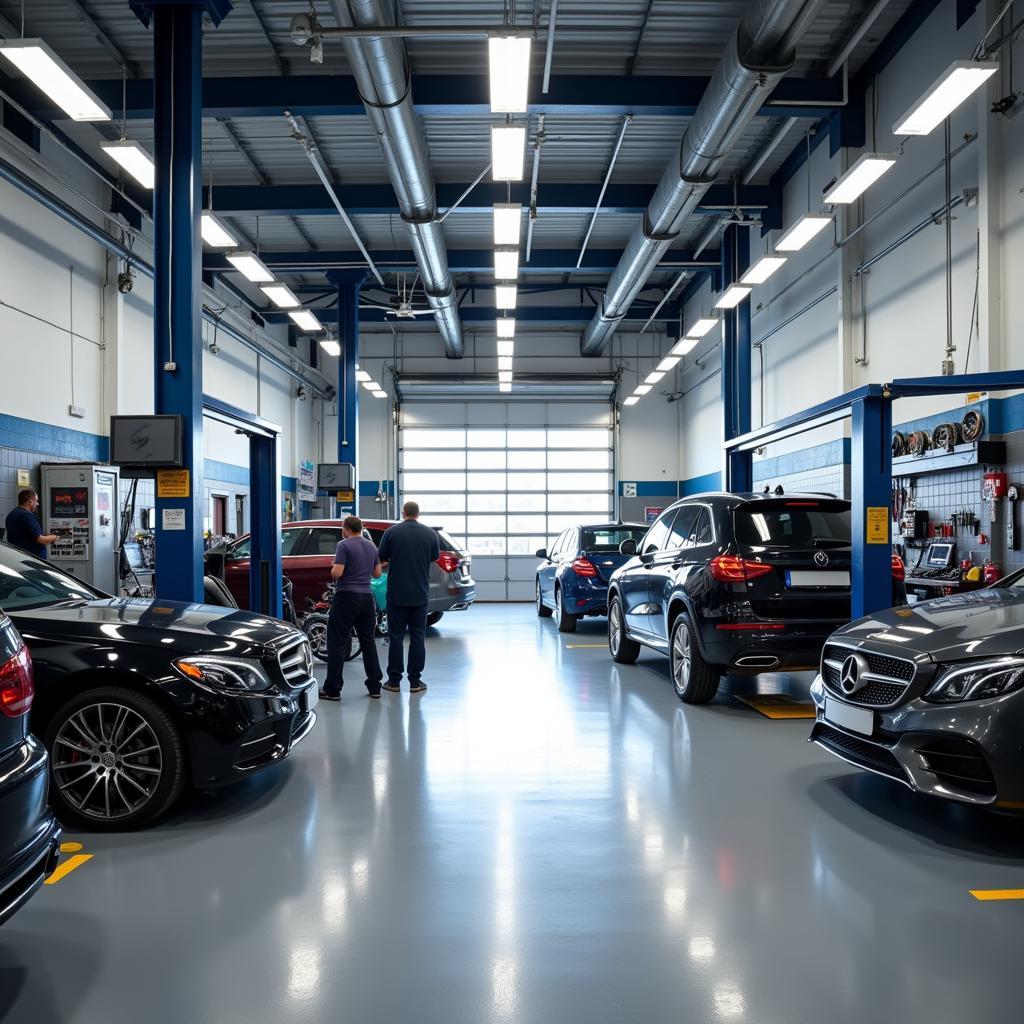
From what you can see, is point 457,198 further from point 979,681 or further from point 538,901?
point 538,901

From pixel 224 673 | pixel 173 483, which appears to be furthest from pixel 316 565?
pixel 224 673

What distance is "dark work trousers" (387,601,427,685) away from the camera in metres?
7.39

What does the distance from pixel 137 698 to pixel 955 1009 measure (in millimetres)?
3252

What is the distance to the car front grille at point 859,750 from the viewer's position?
366cm

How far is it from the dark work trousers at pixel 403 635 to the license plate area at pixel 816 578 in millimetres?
3059

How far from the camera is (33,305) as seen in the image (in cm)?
1051

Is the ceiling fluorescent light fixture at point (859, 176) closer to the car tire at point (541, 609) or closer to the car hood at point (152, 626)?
the car hood at point (152, 626)

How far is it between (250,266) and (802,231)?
6.79m

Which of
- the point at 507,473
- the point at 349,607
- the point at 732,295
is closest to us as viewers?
the point at 349,607

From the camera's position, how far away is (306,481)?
21344mm

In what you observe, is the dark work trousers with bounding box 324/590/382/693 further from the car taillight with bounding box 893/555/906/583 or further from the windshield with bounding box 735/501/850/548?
the car taillight with bounding box 893/555/906/583

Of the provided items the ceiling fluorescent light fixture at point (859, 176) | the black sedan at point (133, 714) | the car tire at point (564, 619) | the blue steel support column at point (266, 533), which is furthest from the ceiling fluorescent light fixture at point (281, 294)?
the black sedan at point (133, 714)

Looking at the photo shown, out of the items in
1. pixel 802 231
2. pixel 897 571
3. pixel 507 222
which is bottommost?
pixel 897 571

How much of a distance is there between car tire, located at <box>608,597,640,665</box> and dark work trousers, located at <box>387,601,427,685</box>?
2255mm
